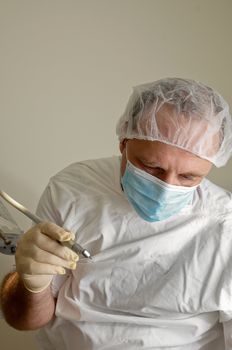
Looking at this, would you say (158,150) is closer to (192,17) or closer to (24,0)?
(24,0)

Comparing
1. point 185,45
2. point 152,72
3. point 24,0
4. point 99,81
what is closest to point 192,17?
point 185,45

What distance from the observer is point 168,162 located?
0.91m

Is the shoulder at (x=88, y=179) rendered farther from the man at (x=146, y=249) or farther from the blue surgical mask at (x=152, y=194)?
the blue surgical mask at (x=152, y=194)

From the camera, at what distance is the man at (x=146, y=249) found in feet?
3.07

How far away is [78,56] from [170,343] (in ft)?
3.14

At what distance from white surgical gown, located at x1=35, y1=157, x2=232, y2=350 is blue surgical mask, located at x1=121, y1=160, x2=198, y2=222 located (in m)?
0.07

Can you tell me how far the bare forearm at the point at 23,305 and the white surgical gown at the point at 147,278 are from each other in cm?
4

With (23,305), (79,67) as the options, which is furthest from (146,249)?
(79,67)

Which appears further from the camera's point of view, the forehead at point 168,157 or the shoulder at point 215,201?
the shoulder at point 215,201

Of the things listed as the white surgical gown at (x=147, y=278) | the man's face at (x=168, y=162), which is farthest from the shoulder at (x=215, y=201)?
the man's face at (x=168, y=162)

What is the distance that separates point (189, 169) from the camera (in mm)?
920

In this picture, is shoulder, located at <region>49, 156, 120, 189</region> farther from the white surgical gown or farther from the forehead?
the forehead

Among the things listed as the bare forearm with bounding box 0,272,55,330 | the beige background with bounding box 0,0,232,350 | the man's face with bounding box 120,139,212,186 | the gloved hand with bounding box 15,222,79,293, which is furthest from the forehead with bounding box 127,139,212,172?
the beige background with bounding box 0,0,232,350

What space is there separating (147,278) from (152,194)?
0.24m
